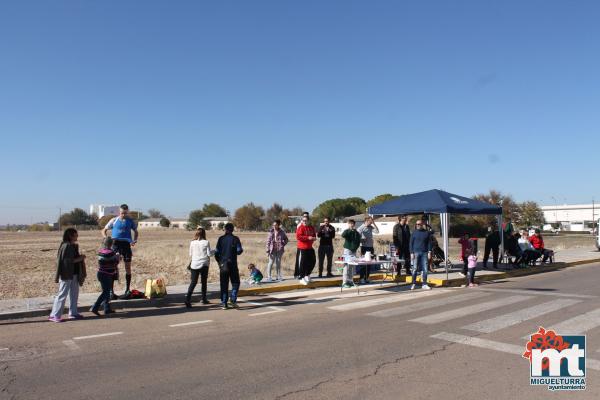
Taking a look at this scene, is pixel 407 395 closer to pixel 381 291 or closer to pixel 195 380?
pixel 195 380

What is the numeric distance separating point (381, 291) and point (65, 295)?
7907mm

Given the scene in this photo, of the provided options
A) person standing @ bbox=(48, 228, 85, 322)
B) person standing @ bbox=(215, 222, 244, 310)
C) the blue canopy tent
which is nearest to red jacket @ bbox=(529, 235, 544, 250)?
the blue canopy tent

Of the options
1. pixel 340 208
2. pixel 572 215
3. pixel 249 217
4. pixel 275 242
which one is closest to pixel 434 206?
pixel 275 242

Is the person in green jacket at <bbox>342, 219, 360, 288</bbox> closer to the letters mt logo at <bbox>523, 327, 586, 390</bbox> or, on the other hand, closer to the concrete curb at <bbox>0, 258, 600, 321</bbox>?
the concrete curb at <bbox>0, 258, 600, 321</bbox>

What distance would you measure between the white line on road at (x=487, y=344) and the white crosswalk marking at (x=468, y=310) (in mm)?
1096

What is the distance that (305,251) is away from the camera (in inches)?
547

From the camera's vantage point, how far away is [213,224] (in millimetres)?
150500

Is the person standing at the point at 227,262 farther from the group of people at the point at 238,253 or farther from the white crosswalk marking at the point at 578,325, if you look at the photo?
the white crosswalk marking at the point at 578,325

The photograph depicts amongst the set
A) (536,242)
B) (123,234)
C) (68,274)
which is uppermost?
(123,234)

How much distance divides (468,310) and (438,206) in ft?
18.6

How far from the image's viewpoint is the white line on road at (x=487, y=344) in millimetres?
6113

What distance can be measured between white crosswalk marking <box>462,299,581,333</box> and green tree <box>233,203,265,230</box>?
128168 mm

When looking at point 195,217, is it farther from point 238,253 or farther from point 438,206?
point 238,253

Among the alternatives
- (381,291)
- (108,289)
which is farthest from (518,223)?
(108,289)
